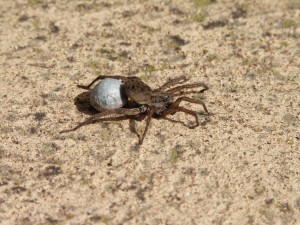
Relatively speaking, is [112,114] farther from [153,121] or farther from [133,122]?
[153,121]

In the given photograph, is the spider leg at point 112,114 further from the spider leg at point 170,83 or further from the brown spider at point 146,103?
the spider leg at point 170,83

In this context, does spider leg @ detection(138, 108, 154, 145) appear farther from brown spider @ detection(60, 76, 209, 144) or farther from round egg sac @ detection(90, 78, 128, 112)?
round egg sac @ detection(90, 78, 128, 112)

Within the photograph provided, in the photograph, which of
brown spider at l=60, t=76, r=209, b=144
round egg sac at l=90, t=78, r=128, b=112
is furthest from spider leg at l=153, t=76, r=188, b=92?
round egg sac at l=90, t=78, r=128, b=112

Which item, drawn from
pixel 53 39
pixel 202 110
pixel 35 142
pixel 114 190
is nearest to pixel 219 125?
pixel 202 110

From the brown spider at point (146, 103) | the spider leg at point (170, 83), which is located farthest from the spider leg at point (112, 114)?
the spider leg at point (170, 83)

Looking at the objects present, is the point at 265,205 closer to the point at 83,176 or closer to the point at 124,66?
the point at 83,176

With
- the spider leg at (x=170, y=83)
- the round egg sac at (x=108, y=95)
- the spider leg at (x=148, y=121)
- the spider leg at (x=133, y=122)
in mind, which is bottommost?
the spider leg at (x=133, y=122)

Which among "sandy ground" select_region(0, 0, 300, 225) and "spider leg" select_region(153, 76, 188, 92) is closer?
"sandy ground" select_region(0, 0, 300, 225)
